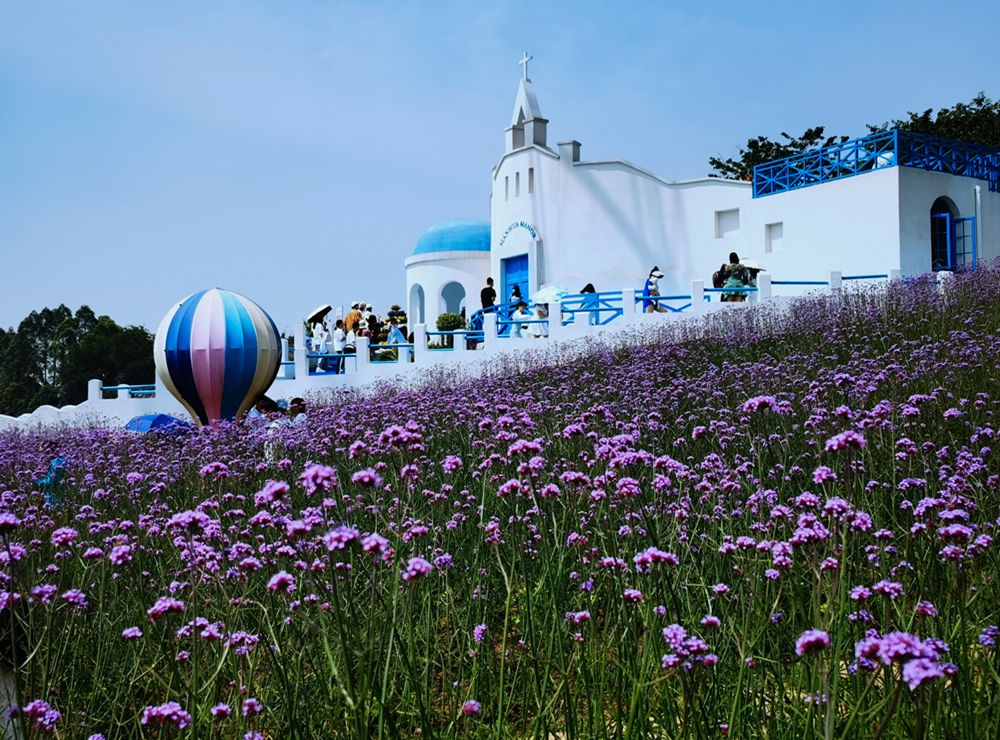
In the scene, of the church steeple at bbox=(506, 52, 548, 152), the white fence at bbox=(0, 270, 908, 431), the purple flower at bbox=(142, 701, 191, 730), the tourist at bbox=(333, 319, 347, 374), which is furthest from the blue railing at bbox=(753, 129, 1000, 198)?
the purple flower at bbox=(142, 701, 191, 730)

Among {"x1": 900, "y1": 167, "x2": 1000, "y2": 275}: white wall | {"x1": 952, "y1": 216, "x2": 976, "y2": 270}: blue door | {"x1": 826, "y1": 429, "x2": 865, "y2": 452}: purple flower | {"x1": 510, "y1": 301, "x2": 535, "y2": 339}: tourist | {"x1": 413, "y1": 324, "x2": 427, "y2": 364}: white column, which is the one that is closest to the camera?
{"x1": 826, "y1": 429, "x2": 865, "y2": 452}: purple flower

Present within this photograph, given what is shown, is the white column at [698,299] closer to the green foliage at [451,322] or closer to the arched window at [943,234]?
the arched window at [943,234]

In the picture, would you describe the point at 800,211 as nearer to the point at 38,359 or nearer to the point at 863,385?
the point at 863,385

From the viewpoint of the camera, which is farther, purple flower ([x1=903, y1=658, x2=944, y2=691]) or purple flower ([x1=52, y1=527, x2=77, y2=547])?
purple flower ([x1=52, y1=527, x2=77, y2=547])

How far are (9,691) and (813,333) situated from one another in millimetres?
11901

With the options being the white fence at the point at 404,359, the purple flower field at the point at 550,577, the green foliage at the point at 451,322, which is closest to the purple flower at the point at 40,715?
the purple flower field at the point at 550,577

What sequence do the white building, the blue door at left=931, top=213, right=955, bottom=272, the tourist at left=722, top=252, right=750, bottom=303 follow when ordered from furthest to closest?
the blue door at left=931, top=213, right=955, bottom=272 → the white building → the tourist at left=722, top=252, right=750, bottom=303

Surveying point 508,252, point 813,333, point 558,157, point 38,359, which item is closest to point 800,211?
point 558,157

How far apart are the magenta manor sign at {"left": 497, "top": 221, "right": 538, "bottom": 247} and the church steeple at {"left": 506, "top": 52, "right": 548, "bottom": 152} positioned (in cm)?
291

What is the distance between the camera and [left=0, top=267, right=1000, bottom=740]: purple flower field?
2.45 metres

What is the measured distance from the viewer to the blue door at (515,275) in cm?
2902

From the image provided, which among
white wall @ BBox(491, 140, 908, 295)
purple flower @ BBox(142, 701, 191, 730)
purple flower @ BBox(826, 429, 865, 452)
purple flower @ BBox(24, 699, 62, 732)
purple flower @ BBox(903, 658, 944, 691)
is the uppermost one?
white wall @ BBox(491, 140, 908, 295)

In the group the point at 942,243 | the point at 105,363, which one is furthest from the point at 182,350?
the point at 105,363

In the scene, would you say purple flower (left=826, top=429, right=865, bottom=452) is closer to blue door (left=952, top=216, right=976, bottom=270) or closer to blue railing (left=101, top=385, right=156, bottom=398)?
blue door (left=952, top=216, right=976, bottom=270)
